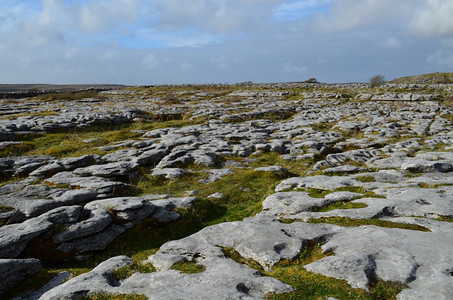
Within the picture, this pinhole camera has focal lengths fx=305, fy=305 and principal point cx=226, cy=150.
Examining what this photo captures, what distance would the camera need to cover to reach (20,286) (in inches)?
435

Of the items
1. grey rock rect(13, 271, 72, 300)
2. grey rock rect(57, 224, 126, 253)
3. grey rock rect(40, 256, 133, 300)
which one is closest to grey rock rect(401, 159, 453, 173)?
grey rock rect(57, 224, 126, 253)

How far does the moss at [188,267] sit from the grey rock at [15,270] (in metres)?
5.63

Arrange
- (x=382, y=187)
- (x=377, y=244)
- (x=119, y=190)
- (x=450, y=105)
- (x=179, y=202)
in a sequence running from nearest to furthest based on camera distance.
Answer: (x=377, y=244), (x=382, y=187), (x=179, y=202), (x=119, y=190), (x=450, y=105)

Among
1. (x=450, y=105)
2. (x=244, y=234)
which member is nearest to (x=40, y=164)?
(x=244, y=234)

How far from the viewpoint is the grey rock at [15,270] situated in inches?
421

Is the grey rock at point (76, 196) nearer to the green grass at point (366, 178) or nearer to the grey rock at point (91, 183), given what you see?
the grey rock at point (91, 183)

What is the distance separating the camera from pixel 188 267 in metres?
10.6

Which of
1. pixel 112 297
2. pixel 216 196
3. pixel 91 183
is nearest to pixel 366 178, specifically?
pixel 216 196

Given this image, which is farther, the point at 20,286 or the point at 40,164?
the point at 40,164

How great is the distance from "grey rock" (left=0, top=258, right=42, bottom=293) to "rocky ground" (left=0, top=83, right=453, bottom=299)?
37mm

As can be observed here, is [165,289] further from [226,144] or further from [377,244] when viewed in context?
[226,144]

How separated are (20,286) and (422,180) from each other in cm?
2120

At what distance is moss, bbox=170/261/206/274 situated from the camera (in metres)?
10.2

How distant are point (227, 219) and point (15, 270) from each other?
1009 cm
